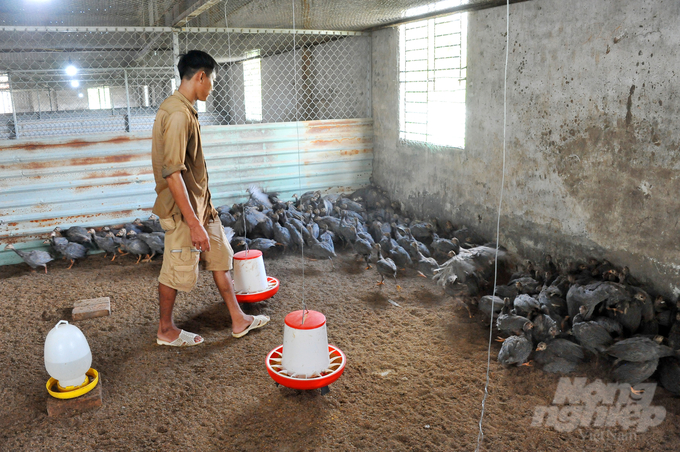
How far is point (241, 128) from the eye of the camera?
6.73 meters

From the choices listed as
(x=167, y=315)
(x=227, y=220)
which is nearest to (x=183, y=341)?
(x=167, y=315)

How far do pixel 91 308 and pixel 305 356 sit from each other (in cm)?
244

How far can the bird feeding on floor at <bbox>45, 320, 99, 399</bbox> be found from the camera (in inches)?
110

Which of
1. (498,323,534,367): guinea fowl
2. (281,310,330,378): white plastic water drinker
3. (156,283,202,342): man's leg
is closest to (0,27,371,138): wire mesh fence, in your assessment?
(156,283,202,342): man's leg

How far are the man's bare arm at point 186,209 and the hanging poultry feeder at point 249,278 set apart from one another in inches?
32.6

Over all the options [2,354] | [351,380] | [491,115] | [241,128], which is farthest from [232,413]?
[241,128]

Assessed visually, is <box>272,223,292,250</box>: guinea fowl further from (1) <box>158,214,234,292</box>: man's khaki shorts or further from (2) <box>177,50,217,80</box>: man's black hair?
(2) <box>177,50,217,80</box>: man's black hair

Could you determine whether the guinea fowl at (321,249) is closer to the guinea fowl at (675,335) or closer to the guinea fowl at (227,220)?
the guinea fowl at (227,220)

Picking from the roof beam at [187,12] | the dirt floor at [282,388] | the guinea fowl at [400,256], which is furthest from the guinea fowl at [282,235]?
the roof beam at [187,12]

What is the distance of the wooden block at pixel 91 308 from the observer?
4207 millimetres

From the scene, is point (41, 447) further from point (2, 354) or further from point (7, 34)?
point (7, 34)

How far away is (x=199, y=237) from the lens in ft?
10.8

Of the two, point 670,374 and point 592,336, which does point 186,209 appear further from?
point 670,374

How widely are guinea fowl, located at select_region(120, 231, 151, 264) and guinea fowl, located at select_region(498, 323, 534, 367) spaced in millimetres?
4065
